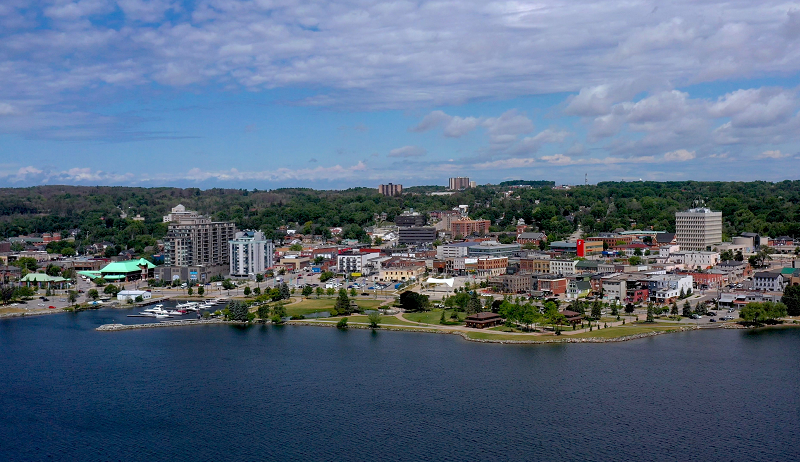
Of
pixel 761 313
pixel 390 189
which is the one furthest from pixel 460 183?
pixel 761 313

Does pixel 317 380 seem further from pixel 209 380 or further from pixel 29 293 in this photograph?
pixel 29 293

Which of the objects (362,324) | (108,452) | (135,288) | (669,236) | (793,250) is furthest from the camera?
(669,236)

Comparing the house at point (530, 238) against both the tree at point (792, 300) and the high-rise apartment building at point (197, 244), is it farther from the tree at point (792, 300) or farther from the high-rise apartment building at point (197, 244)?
the tree at point (792, 300)

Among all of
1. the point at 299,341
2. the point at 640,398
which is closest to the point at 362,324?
the point at 299,341

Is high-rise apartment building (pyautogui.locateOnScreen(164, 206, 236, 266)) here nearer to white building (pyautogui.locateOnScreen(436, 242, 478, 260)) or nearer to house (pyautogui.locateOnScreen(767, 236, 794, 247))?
white building (pyautogui.locateOnScreen(436, 242, 478, 260))

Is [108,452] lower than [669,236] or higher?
lower

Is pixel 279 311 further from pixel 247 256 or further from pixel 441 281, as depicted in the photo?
pixel 247 256
